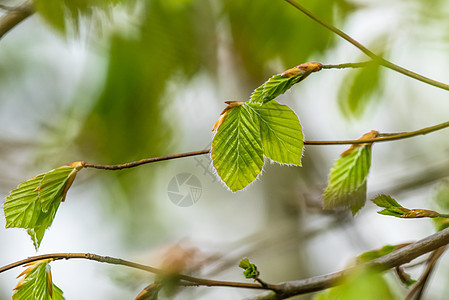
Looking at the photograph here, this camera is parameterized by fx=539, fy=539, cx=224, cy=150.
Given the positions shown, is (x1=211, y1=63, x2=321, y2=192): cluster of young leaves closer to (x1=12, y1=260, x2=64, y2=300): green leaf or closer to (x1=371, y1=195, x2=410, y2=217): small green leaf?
(x1=371, y1=195, x2=410, y2=217): small green leaf

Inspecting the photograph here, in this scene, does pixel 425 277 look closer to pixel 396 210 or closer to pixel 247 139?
pixel 396 210

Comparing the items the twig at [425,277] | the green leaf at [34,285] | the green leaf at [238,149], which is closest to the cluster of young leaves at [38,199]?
the green leaf at [34,285]

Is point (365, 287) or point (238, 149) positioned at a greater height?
point (238, 149)

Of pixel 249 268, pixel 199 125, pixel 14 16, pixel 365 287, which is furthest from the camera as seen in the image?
pixel 199 125

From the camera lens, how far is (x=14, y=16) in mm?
847

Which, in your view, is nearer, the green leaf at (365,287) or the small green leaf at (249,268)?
the green leaf at (365,287)

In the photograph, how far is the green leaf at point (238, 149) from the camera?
572mm

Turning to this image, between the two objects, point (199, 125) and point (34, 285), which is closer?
point (34, 285)

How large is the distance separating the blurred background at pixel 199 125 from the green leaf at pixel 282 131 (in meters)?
0.16

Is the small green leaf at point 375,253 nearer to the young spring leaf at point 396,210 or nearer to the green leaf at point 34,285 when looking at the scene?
the young spring leaf at point 396,210

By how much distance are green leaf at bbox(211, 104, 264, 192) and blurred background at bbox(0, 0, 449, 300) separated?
154 mm

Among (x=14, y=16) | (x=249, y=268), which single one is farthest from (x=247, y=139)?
(x=14, y=16)

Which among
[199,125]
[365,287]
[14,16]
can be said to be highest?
[199,125]

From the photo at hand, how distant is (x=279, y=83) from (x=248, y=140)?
7 cm
